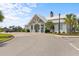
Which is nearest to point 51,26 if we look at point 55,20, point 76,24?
point 55,20

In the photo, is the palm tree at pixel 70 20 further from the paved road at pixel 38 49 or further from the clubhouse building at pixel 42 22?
the paved road at pixel 38 49

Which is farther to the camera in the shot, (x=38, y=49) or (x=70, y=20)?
(x=70, y=20)

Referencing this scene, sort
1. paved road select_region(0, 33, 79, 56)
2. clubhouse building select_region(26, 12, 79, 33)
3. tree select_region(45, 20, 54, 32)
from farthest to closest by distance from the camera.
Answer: clubhouse building select_region(26, 12, 79, 33)
tree select_region(45, 20, 54, 32)
paved road select_region(0, 33, 79, 56)

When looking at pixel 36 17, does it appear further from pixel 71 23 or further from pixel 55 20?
pixel 71 23

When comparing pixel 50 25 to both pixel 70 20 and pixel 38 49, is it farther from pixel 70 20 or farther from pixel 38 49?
pixel 38 49

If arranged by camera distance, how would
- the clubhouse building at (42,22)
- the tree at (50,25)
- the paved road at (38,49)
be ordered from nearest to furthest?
1. the paved road at (38,49)
2. the tree at (50,25)
3. the clubhouse building at (42,22)

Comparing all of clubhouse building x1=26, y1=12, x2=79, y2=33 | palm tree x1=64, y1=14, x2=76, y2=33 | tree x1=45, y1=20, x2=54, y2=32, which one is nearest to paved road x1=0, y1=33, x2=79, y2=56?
palm tree x1=64, y1=14, x2=76, y2=33

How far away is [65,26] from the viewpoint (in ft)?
169

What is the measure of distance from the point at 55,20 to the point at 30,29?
7210mm

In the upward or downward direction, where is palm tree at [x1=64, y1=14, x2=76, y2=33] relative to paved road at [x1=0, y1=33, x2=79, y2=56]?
upward

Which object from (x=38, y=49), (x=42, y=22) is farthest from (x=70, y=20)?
(x=38, y=49)

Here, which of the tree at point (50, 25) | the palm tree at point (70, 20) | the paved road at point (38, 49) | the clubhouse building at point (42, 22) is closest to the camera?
the paved road at point (38, 49)

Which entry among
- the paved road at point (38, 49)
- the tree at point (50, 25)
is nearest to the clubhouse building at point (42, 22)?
the tree at point (50, 25)

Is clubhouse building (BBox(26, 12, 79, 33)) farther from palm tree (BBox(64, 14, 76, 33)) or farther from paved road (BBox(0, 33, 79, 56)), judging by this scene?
paved road (BBox(0, 33, 79, 56))
